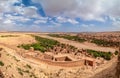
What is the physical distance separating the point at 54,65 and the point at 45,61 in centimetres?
116

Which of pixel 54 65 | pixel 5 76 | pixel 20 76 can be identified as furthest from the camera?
pixel 54 65

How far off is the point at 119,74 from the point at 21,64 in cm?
1510

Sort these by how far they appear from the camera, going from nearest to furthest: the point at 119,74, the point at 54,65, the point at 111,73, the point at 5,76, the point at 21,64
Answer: the point at 119,74 < the point at 111,73 < the point at 5,76 < the point at 21,64 < the point at 54,65

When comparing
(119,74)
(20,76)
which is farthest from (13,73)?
(119,74)

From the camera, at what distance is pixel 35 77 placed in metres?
20.6

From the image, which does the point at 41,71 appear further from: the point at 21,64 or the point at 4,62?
the point at 4,62

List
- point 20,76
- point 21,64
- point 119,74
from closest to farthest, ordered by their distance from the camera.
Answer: point 119,74 < point 20,76 < point 21,64

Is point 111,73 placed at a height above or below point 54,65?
above

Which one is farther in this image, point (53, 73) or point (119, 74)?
point (53, 73)

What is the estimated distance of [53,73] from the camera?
75.6 ft

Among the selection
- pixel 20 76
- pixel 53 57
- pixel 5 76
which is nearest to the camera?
pixel 5 76

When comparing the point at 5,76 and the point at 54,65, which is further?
the point at 54,65

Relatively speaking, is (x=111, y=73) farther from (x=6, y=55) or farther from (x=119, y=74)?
(x=6, y=55)

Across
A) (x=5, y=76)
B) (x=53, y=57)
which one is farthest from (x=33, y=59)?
(x=5, y=76)
